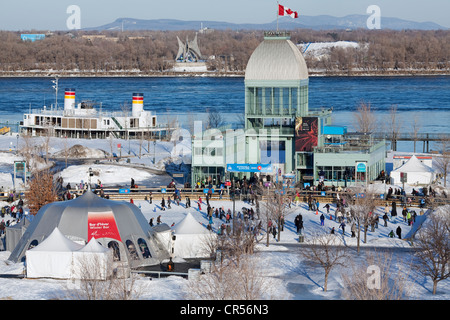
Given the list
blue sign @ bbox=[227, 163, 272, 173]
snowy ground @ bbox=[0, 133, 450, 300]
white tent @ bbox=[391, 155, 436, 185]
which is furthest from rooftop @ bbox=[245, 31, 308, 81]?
snowy ground @ bbox=[0, 133, 450, 300]

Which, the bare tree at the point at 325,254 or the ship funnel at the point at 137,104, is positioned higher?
the ship funnel at the point at 137,104

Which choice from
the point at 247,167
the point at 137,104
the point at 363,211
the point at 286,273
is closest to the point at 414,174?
the point at 247,167

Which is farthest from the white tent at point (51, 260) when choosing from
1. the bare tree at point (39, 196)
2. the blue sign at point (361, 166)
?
the blue sign at point (361, 166)

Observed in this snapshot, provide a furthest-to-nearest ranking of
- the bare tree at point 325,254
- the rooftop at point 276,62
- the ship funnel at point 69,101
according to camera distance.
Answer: the ship funnel at point 69,101 < the rooftop at point 276,62 < the bare tree at point 325,254

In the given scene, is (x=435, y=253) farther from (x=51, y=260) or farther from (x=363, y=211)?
(x=51, y=260)

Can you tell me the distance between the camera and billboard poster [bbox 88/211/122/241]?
32.5m

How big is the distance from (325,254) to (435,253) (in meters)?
3.69

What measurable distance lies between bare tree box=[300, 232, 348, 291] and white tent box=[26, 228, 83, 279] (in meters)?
7.91

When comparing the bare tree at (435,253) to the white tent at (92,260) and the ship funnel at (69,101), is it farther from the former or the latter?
the ship funnel at (69,101)

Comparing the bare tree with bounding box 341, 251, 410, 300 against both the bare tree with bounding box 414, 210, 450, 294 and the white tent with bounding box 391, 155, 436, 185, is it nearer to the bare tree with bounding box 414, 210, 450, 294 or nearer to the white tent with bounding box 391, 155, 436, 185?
the bare tree with bounding box 414, 210, 450, 294

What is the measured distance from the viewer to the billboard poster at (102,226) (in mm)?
32500

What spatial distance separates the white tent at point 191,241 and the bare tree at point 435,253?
294 inches

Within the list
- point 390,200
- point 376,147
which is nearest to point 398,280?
point 390,200

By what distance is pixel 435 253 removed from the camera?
1225 inches
